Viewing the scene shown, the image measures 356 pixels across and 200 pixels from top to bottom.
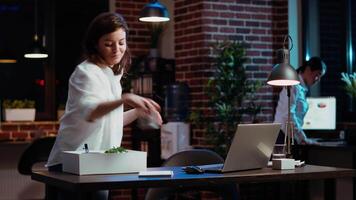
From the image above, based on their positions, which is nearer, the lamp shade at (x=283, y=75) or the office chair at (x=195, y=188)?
the lamp shade at (x=283, y=75)

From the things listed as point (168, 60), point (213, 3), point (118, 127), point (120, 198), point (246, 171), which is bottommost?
point (120, 198)

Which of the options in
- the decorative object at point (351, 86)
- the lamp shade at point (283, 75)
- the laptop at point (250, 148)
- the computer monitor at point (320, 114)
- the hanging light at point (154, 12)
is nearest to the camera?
the laptop at point (250, 148)

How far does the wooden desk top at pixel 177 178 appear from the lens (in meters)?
2.62

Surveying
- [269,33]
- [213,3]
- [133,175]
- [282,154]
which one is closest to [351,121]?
[269,33]

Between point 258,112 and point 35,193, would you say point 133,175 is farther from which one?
point 35,193

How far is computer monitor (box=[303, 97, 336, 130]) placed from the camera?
6336 millimetres

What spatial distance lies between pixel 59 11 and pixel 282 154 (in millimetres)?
4582

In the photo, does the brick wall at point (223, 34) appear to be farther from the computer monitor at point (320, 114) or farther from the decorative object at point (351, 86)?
the decorative object at point (351, 86)

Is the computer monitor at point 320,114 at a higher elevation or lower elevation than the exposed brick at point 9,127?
higher

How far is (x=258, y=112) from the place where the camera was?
20.5ft

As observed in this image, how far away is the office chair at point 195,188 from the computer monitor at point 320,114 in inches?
104

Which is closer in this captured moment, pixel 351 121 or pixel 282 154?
pixel 282 154

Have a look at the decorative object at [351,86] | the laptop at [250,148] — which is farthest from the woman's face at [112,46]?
the decorative object at [351,86]

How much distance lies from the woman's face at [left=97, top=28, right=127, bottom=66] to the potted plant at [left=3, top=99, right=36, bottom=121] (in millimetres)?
4265
